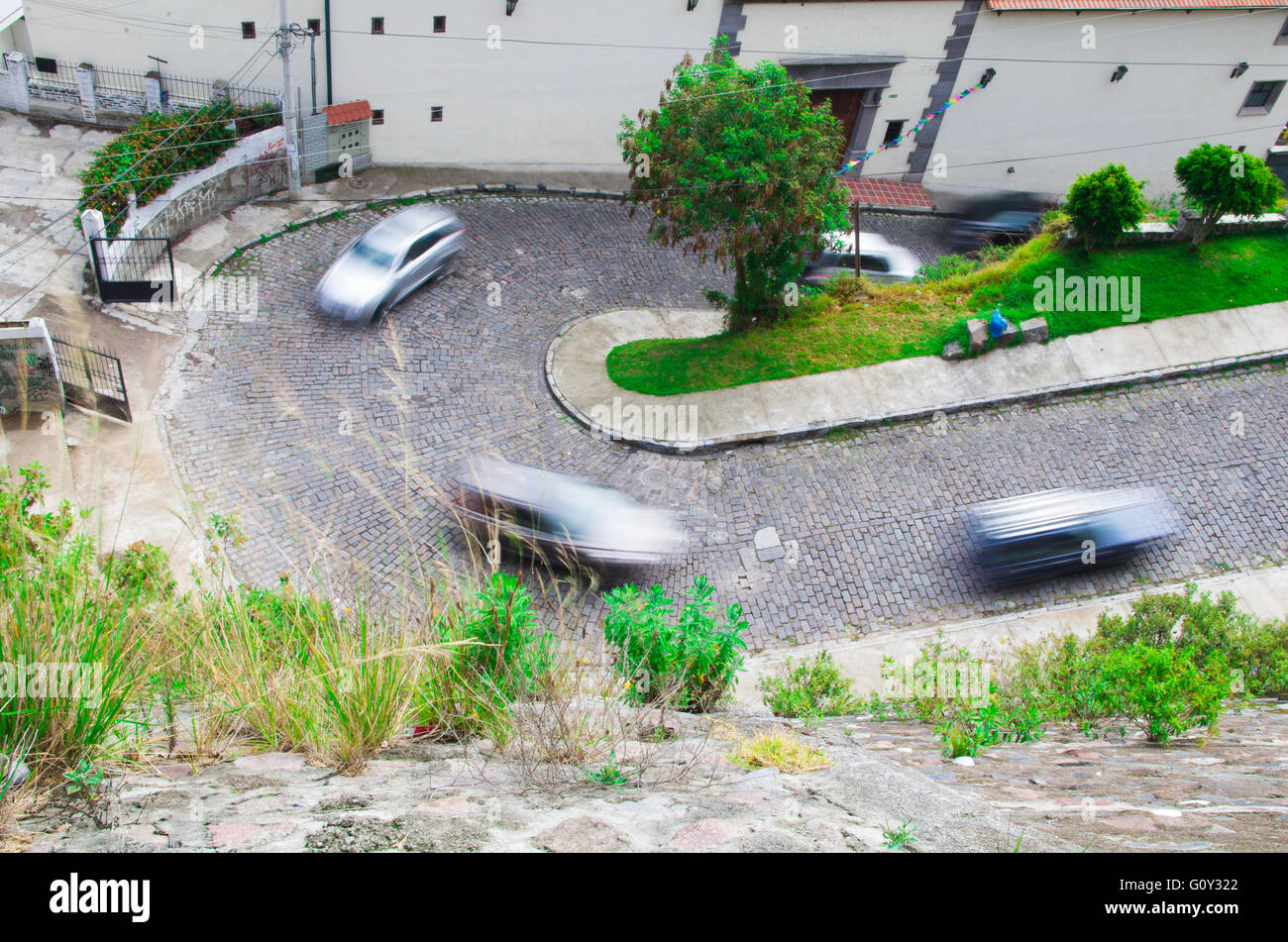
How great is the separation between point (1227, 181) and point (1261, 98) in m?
9.94

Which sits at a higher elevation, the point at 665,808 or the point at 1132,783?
the point at 665,808

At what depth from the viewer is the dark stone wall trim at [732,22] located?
72.0 ft

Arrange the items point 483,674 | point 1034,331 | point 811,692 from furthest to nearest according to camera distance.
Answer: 1. point 1034,331
2. point 811,692
3. point 483,674

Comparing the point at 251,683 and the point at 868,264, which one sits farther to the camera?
the point at 868,264

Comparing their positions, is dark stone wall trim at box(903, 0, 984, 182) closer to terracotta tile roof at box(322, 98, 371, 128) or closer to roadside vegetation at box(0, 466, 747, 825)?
terracotta tile roof at box(322, 98, 371, 128)

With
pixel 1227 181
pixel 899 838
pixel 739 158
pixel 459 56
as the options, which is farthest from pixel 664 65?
pixel 899 838

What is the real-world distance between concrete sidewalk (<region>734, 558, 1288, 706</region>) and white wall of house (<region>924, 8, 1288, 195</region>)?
15.6 metres

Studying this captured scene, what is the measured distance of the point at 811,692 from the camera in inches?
439

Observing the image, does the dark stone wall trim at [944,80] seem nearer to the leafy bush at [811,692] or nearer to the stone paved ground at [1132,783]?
the leafy bush at [811,692]

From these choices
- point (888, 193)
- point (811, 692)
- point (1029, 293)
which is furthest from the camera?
point (888, 193)

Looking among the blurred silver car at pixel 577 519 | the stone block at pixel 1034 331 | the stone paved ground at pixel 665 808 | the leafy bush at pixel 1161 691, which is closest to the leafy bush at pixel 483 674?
the stone paved ground at pixel 665 808

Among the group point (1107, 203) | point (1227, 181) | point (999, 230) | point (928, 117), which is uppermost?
point (928, 117)

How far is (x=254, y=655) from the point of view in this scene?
4387mm

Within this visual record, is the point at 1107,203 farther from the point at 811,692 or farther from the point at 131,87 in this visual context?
the point at 131,87
